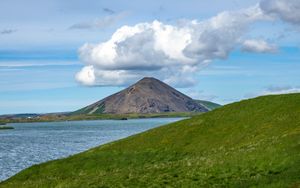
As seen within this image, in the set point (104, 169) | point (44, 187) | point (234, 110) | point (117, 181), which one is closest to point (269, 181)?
point (117, 181)

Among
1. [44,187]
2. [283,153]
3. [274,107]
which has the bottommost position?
[44,187]

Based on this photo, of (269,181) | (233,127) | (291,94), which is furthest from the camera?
(291,94)

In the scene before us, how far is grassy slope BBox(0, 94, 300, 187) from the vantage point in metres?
36.4

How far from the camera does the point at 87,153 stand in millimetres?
67500

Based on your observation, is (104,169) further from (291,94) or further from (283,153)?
(291,94)

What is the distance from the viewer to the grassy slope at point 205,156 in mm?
36406

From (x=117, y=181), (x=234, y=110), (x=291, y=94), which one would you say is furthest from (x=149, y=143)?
(x=117, y=181)

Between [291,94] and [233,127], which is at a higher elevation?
[291,94]

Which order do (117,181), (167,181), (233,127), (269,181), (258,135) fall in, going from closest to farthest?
(269,181), (167,181), (117,181), (258,135), (233,127)

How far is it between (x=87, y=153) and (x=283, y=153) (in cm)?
3506

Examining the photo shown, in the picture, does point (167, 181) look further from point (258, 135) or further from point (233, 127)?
point (233, 127)

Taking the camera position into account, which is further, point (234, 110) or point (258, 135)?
point (234, 110)

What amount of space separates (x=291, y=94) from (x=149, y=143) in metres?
22.9

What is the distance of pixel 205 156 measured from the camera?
48.5 m
